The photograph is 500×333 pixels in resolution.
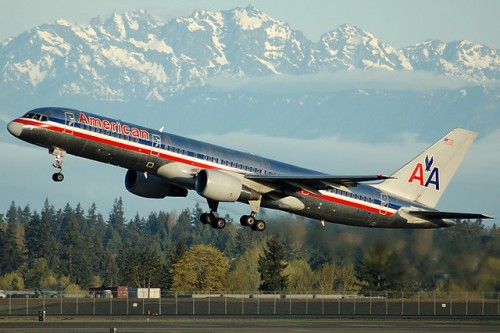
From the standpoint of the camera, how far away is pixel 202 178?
7444 centimetres

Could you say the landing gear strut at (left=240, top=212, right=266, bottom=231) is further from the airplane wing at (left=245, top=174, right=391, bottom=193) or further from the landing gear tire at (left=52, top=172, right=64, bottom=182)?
the landing gear tire at (left=52, top=172, right=64, bottom=182)

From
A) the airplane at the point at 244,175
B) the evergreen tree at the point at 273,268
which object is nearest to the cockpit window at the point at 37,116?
the airplane at the point at 244,175

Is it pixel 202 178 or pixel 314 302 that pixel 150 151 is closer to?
pixel 202 178

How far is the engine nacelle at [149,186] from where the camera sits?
8006 cm

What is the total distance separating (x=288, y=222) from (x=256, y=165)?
392 inches

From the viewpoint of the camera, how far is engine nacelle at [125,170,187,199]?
80.1 metres

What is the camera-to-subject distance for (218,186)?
74.2m

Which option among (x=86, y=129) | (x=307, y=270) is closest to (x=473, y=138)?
(x=86, y=129)

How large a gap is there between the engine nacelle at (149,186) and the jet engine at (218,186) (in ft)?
19.5

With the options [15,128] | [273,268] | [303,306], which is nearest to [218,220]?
[15,128]

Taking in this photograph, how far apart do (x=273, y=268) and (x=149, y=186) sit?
251 feet

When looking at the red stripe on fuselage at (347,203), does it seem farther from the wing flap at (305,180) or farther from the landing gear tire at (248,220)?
the landing gear tire at (248,220)

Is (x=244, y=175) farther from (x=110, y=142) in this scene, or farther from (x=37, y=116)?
(x=37, y=116)

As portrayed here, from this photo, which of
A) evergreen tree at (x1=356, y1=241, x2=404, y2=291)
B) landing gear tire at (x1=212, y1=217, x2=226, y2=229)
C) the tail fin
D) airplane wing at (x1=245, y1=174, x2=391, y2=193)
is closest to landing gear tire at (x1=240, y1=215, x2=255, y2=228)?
landing gear tire at (x1=212, y1=217, x2=226, y2=229)
